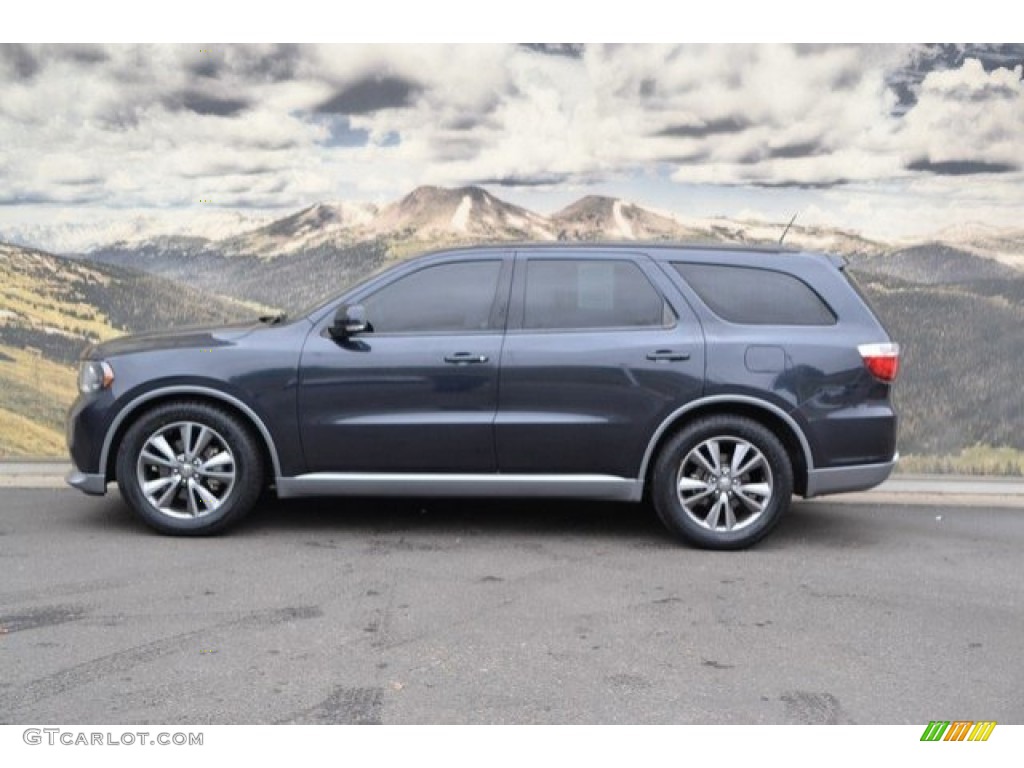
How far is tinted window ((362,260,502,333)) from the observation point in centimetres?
662

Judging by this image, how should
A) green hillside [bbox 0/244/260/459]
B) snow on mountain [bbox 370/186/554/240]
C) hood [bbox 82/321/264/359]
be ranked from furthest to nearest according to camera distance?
snow on mountain [bbox 370/186/554/240]
green hillside [bbox 0/244/260/459]
hood [bbox 82/321/264/359]

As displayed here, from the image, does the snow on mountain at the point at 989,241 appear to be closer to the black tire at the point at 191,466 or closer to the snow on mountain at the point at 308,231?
the snow on mountain at the point at 308,231

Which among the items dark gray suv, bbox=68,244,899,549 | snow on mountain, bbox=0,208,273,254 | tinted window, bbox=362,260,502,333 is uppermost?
snow on mountain, bbox=0,208,273,254

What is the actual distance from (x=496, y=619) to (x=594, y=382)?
5.43ft

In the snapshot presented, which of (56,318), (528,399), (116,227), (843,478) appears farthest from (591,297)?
(56,318)

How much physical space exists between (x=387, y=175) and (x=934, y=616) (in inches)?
223

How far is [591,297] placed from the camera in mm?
6629

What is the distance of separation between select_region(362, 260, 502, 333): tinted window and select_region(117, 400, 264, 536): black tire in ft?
3.24

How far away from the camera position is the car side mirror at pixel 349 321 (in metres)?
6.43

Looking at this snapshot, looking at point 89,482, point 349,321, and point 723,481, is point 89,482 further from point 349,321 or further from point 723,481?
point 723,481

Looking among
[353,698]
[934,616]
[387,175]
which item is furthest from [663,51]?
[353,698]

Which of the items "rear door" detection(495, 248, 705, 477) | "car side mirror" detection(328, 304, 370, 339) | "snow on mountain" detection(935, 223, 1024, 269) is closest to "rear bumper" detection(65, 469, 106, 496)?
"car side mirror" detection(328, 304, 370, 339)

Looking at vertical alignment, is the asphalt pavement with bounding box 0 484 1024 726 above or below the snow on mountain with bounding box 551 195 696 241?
below

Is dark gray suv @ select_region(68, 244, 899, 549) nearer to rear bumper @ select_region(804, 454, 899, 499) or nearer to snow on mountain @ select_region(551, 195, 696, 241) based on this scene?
rear bumper @ select_region(804, 454, 899, 499)
